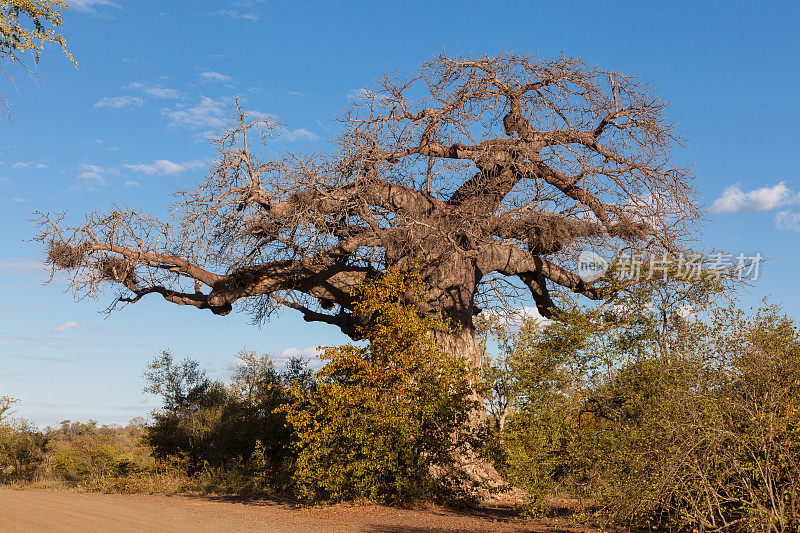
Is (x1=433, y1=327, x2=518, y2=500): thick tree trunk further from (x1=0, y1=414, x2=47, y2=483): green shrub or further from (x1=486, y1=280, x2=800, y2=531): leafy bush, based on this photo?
(x1=0, y1=414, x2=47, y2=483): green shrub

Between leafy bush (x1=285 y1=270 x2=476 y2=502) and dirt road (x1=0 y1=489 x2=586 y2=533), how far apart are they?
20.3 inches

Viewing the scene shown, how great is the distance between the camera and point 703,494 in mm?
7816

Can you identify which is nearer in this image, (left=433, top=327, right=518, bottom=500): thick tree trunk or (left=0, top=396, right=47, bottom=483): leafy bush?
A: (left=433, top=327, right=518, bottom=500): thick tree trunk

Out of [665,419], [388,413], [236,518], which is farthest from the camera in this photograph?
[236,518]

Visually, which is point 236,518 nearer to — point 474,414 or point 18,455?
point 474,414

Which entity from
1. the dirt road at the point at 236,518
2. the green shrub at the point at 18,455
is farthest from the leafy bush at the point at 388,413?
the green shrub at the point at 18,455

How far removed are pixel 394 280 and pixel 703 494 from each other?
6773mm

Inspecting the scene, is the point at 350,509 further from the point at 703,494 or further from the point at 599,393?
the point at 703,494

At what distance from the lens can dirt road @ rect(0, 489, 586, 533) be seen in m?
11.0

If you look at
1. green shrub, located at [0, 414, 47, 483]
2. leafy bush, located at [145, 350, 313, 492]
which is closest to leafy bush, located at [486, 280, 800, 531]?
leafy bush, located at [145, 350, 313, 492]

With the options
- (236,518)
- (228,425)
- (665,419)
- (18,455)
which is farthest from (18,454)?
(665,419)

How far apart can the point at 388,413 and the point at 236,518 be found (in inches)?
129

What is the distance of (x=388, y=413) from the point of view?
12.2 m

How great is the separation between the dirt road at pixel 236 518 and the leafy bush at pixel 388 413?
0.51 meters
